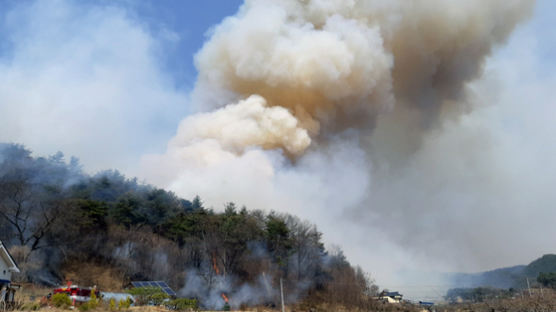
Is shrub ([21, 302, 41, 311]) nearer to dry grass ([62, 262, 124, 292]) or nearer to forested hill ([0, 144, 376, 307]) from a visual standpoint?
forested hill ([0, 144, 376, 307])

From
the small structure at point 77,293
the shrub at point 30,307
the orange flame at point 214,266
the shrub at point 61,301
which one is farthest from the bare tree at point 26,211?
the shrub at point 30,307

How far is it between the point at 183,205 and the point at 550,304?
3463 centimetres

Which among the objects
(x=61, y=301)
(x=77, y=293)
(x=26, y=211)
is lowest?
(x=61, y=301)

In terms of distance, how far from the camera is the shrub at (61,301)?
63.9ft

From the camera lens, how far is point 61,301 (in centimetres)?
1964

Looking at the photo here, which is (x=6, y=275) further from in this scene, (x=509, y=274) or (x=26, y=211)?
(x=509, y=274)

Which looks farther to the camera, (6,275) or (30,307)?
(6,275)

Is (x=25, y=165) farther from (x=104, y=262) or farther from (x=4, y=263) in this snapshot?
(x=4, y=263)

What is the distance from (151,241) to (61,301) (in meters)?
17.2

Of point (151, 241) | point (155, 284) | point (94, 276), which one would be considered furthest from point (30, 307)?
point (151, 241)

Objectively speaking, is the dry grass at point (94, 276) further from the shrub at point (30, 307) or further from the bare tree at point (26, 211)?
the shrub at point (30, 307)

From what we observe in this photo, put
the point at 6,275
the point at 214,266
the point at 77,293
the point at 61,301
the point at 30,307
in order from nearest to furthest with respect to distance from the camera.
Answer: the point at 30,307
the point at 61,301
the point at 6,275
the point at 77,293
the point at 214,266

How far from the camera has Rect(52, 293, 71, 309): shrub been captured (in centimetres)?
1948

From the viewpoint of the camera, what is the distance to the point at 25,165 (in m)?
38.2
